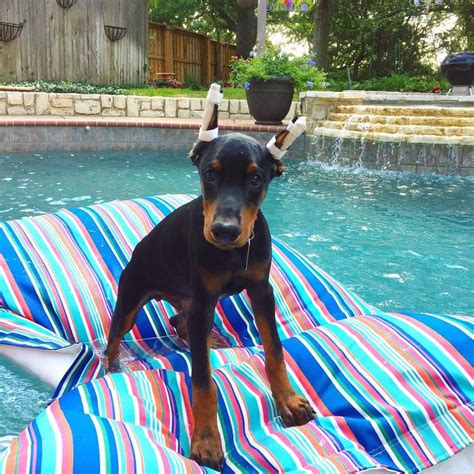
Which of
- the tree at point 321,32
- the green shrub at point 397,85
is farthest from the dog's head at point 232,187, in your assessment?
the tree at point 321,32

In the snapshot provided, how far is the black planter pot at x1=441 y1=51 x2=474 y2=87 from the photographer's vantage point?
11.5 metres

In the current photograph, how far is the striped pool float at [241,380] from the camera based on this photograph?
170 cm

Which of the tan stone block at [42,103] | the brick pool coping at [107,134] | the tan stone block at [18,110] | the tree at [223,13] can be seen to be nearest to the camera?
the brick pool coping at [107,134]

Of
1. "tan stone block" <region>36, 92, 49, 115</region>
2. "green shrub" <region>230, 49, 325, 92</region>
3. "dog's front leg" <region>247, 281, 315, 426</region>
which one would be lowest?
"dog's front leg" <region>247, 281, 315, 426</region>

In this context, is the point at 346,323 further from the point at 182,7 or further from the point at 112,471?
the point at 182,7

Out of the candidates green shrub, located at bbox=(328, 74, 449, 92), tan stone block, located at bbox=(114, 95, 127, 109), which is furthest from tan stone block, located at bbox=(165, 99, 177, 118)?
green shrub, located at bbox=(328, 74, 449, 92)

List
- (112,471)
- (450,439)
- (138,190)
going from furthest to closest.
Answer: (138,190), (450,439), (112,471)

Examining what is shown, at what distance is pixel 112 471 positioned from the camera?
1535 millimetres

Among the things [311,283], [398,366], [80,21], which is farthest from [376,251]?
[80,21]

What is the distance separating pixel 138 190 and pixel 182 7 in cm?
1551

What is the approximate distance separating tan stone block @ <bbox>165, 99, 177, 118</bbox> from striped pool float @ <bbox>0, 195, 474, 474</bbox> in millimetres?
9661

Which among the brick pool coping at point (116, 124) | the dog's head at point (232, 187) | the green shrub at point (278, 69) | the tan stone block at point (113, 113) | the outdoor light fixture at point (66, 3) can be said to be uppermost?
the outdoor light fixture at point (66, 3)

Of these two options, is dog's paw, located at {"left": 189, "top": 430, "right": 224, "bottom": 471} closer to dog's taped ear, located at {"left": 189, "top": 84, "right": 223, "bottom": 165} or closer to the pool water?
the pool water

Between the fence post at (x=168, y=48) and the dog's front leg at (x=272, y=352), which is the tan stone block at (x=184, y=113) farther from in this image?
the dog's front leg at (x=272, y=352)
